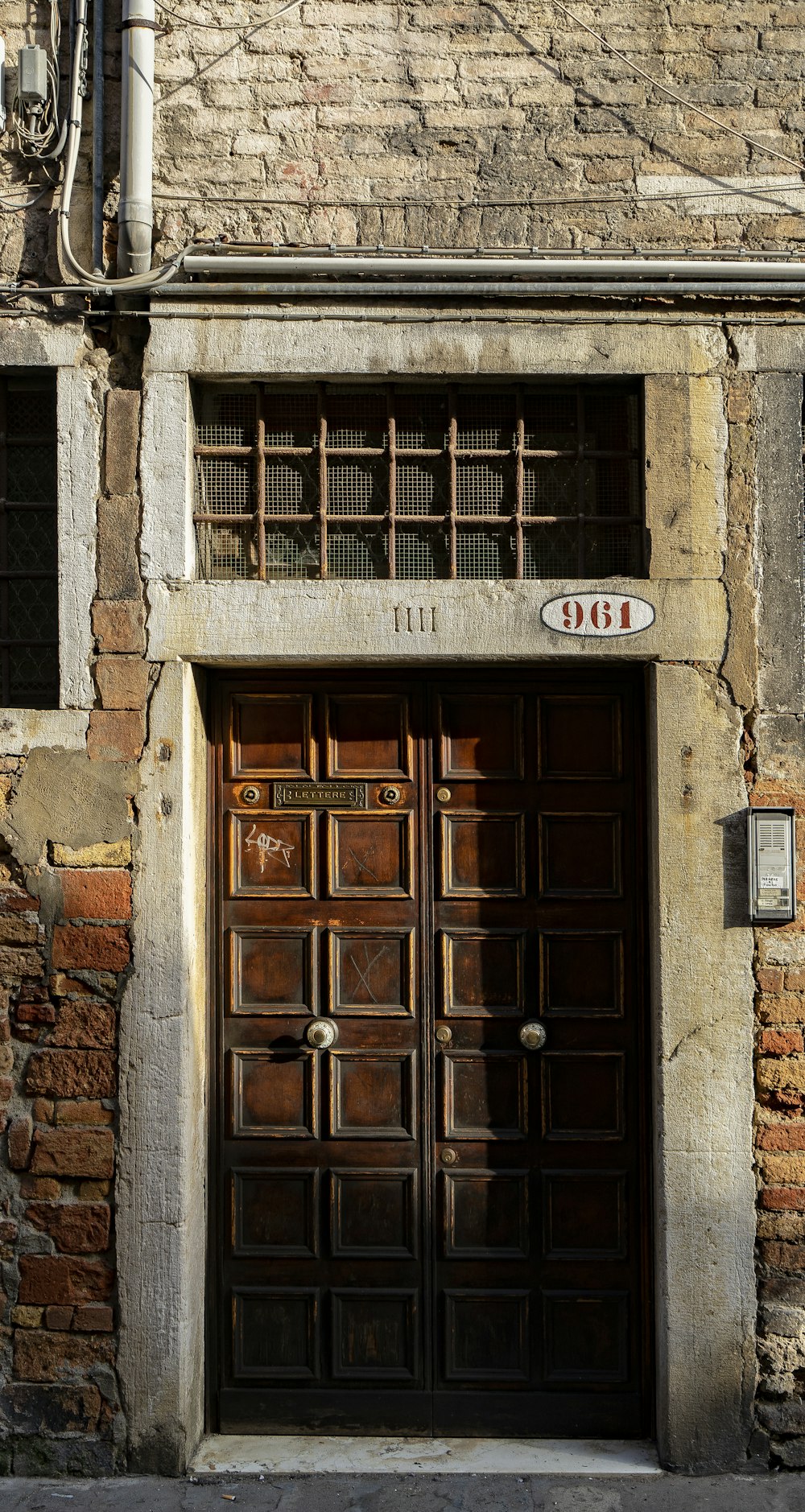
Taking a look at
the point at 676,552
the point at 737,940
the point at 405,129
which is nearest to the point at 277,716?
the point at 676,552

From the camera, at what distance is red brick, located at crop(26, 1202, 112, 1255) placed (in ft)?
12.7

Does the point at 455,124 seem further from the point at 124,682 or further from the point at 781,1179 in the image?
the point at 781,1179

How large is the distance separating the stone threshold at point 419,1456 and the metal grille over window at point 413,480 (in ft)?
9.90

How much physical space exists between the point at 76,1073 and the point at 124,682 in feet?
4.39

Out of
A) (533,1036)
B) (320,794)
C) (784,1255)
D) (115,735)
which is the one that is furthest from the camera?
(320,794)

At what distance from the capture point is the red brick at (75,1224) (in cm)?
388

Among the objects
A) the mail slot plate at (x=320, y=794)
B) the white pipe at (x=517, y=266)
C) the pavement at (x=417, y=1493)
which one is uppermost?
the white pipe at (x=517, y=266)

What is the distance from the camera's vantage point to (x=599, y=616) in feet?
12.9

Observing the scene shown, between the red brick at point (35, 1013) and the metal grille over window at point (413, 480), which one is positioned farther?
the metal grille over window at point (413, 480)

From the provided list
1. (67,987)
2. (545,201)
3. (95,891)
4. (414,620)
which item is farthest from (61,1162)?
(545,201)

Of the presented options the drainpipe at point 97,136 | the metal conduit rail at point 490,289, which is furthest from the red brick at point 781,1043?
the drainpipe at point 97,136

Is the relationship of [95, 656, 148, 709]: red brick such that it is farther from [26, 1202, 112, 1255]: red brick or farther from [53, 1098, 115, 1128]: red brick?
[26, 1202, 112, 1255]: red brick

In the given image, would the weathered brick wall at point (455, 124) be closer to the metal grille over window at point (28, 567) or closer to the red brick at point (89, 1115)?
the metal grille over window at point (28, 567)

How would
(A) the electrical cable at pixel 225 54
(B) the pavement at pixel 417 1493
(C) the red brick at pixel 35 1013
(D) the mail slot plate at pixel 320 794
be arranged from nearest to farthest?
(B) the pavement at pixel 417 1493
(C) the red brick at pixel 35 1013
(A) the electrical cable at pixel 225 54
(D) the mail slot plate at pixel 320 794
